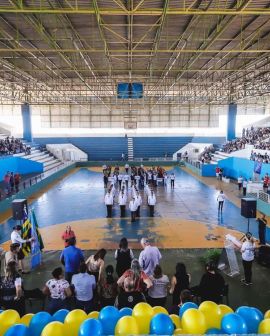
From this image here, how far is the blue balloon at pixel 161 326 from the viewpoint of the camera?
135 inches

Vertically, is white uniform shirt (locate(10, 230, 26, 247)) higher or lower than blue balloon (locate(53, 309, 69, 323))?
lower

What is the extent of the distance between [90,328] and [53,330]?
0.43 meters

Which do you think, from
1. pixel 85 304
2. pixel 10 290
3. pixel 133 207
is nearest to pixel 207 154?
pixel 133 207

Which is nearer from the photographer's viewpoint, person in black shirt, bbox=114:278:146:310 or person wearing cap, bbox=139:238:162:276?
person in black shirt, bbox=114:278:146:310

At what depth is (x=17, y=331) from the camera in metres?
3.41

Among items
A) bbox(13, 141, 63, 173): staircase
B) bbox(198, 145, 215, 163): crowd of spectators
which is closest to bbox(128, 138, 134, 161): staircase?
bbox(198, 145, 215, 163): crowd of spectators

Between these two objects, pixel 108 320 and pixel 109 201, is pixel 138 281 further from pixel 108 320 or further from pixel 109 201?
pixel 109 201

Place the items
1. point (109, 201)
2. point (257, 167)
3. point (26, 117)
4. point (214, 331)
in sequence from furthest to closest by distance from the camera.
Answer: point (26, 117) → point (257, 167) → point (109, 201) → point (214, 331)

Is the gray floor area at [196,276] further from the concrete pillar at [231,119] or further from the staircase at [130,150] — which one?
the staircase at [130,150]

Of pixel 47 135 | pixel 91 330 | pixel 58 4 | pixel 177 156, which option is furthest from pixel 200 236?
pixel 47 135

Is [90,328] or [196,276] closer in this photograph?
[90,328]

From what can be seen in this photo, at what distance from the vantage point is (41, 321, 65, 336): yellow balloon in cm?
335

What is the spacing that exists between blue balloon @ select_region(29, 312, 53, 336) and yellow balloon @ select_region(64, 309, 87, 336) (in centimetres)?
26

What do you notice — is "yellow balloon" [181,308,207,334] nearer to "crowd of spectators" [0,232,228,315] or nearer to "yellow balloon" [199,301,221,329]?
"yellow balloon" [199,301,221,329]
